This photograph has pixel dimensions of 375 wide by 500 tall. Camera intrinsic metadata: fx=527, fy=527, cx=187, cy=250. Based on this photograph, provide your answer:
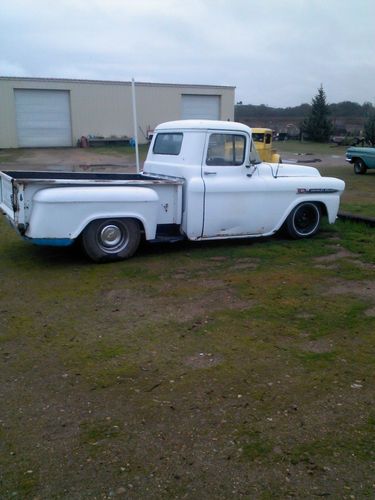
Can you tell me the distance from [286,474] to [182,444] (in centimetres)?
64

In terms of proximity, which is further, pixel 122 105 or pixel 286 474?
pixel 122 105

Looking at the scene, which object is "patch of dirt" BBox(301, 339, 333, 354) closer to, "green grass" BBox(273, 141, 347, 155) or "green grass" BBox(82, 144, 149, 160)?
"green grass" BBox(82, 144, 149, 160)

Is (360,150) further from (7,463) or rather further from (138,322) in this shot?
(7,463)

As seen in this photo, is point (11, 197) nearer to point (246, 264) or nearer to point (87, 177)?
point (87, 177)

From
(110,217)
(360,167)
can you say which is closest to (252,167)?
(110,217)

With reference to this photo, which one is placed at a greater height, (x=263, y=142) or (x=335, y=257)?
(x=263, y=142)

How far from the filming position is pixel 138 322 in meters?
5.05

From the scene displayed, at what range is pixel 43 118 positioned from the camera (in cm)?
3375

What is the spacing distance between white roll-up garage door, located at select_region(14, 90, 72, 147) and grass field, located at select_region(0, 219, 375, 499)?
28.7 meters

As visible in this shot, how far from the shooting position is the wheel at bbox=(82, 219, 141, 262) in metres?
6.89

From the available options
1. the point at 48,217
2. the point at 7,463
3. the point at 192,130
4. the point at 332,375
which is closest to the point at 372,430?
the point at 332,375

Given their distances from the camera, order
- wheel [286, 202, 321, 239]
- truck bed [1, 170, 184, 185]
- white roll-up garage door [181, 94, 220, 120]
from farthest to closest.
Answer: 1. white roll-up garage door [181, 94, 220, 120]
2. wheel [286, 202, 321, 239]
3. truck bed [1, 170, 184, 185]

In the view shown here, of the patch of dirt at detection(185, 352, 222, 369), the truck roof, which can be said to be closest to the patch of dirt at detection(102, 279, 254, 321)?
the patch of dirt at detection(185, 352, 222, 369)

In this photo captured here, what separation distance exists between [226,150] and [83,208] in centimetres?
240
